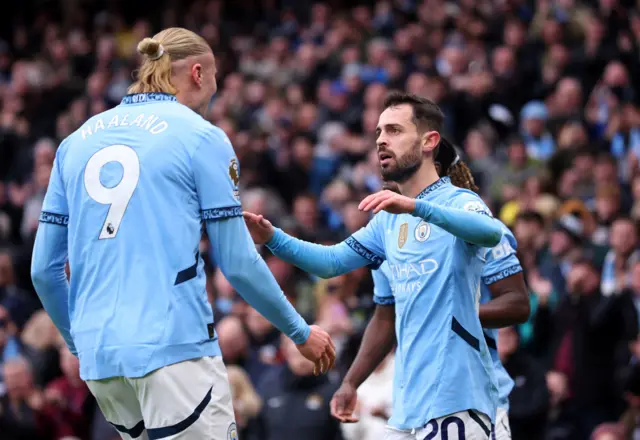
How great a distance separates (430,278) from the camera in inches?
227

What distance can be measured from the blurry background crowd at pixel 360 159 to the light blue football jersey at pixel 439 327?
302 cm

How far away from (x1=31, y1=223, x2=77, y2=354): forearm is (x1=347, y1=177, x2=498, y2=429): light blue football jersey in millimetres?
1677

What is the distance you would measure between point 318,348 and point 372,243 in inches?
46.1

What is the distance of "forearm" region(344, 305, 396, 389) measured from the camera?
639cm

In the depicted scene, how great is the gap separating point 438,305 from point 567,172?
22.9 feet

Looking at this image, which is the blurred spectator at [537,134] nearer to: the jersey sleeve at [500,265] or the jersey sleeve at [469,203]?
the jersey sleeve at [500,265]

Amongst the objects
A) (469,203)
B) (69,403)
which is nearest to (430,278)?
(469,203)

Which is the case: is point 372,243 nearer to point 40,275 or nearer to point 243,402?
point 40,275

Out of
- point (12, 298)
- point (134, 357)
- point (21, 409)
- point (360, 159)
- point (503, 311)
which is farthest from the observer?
point (360, 159)

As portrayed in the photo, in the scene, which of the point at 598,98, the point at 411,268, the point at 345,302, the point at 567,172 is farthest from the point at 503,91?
the point at 411,268

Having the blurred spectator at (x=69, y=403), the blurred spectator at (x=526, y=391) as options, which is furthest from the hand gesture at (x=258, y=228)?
the blurred spectator at (x=69, y=403)

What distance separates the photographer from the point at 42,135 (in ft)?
59.1

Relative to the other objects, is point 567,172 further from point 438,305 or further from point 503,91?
point 438,305

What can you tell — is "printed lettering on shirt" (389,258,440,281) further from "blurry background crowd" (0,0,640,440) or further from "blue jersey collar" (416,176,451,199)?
"blurry background crowd" (0,0,640,440)
